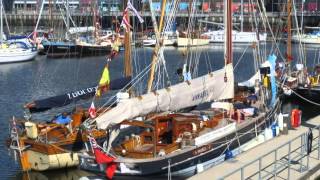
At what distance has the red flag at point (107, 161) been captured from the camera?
22.8 metres

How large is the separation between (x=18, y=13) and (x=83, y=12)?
29495 mm

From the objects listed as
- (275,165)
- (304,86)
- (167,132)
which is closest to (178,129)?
(167,132)

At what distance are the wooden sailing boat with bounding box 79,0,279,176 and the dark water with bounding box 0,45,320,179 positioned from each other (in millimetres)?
4621

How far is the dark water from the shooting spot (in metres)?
30.8

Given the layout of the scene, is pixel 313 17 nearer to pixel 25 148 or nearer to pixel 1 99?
pixel 1 99

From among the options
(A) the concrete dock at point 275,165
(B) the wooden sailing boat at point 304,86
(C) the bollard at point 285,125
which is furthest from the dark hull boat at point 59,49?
(A) the concrete dock at point 275,165

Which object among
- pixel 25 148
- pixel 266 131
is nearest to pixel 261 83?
pixel 266 131

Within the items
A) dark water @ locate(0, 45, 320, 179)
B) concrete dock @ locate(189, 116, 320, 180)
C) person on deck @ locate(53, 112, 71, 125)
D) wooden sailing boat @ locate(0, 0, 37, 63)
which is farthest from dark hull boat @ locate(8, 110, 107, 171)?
wooden sailing boat @ locate(0, 0, 37, 63)

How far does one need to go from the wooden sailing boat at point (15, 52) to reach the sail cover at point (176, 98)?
5444 cm

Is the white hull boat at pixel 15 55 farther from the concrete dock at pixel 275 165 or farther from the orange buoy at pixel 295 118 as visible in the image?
the concrete dock at pixel 275 165

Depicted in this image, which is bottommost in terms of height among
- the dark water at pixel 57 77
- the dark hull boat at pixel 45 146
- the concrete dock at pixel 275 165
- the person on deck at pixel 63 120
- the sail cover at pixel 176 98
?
the dark water at pixel 57 77

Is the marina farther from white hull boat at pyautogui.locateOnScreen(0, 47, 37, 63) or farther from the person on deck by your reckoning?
white hull boat at pyautogui.locateOnScreen(0, 47, 37, 63)

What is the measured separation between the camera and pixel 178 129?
25.1m

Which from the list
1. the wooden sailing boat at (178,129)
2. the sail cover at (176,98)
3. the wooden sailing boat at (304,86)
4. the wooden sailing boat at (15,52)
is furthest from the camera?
the wooden sailing boat at (15,52)
